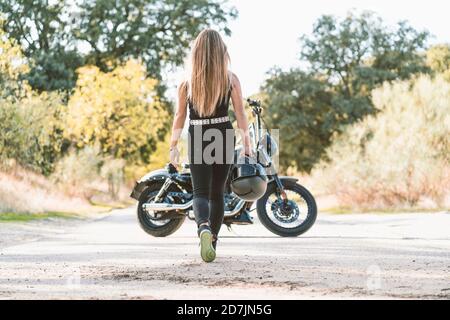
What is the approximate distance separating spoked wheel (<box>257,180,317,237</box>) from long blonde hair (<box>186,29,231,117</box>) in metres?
3.47

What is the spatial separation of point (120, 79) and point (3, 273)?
2888 centimetres

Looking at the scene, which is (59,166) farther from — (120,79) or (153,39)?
(153,39)

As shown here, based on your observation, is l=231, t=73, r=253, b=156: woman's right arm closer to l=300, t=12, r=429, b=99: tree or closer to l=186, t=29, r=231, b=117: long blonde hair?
l=186, t=29, r=231, b=117: long blonde hair

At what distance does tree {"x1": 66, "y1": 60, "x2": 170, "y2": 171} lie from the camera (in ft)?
114

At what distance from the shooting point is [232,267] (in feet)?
24.0

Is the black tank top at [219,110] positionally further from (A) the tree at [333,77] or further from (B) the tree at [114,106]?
(A) the tree at [333,77]

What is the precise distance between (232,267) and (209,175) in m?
0.84

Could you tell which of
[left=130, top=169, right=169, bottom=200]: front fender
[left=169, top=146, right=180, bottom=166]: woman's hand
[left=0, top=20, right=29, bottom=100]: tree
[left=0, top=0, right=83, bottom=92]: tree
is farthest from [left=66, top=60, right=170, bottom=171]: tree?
[left=169, top=146, right=180, bottom=166]: woman's hand

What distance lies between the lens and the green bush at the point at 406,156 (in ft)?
69.6

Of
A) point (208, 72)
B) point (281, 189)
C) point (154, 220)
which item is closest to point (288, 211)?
point (281, 189)

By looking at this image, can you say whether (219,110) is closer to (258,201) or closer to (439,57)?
(258,201)

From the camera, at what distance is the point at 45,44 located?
37.1 m
